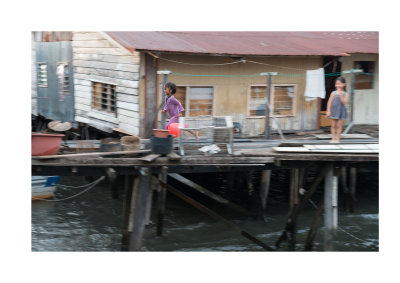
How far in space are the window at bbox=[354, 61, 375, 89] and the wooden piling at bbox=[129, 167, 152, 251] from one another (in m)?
8.86

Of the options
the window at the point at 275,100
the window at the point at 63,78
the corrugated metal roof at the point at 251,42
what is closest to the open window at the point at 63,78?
the window at the point at 63,78

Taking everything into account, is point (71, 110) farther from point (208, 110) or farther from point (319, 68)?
point (319, 68)

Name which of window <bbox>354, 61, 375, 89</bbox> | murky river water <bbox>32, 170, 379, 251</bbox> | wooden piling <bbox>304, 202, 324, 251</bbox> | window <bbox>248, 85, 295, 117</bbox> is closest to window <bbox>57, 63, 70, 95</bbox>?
murky river water <bbox>32, 170, 379, 251</bbox>

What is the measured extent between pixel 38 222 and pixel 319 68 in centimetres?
831

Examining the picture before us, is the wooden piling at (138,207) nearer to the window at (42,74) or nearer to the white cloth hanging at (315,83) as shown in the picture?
the white cloth hanging at (315,83)

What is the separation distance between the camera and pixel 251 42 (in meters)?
13.1

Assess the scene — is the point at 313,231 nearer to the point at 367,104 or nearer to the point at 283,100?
the point at 283,100

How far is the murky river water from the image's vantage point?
10602 millimetres

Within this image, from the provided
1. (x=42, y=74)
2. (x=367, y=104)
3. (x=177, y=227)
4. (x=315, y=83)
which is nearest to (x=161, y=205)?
(x=177, y=227)

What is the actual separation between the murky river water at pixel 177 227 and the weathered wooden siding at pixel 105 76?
2205 millimetres

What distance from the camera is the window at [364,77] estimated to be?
1508 centimetres

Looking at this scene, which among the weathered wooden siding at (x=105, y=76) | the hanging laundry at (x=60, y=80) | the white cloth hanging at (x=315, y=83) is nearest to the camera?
the weathered wooden siding at (x=105, y=76)

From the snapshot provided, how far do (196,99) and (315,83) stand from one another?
3.28 metres

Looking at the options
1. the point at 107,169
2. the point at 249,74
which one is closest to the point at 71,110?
the point at 249,74
